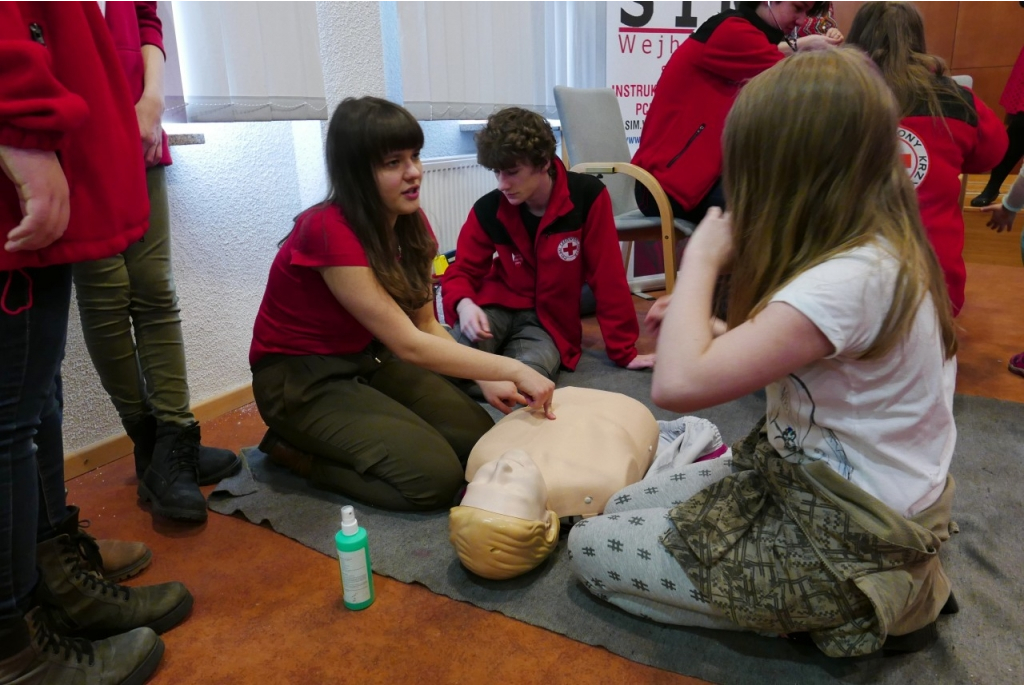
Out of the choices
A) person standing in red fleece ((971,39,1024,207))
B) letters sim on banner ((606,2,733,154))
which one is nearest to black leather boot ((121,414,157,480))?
letters sim on banner ((606,2,733,154))

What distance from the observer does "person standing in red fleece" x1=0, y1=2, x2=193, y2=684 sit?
2.49 feet

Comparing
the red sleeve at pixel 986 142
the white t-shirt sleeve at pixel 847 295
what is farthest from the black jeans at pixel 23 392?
the red sleeve at pixel 986 142

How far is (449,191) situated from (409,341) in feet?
5.41

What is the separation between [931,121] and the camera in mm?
1796

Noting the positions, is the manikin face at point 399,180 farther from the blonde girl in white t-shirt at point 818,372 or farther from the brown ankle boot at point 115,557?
the brown ankle boot at point 115,557

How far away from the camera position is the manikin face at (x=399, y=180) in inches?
52.3

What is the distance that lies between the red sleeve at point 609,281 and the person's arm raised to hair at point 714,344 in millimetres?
1217

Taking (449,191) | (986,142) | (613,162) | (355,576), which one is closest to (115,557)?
(355,576)

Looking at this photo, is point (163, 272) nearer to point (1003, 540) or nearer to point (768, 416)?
point (768, 416)

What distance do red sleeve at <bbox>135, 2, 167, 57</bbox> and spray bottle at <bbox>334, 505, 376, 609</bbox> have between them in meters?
1.03

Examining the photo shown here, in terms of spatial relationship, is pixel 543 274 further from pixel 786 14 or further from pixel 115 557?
pixel 115 557

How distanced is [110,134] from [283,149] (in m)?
1.14

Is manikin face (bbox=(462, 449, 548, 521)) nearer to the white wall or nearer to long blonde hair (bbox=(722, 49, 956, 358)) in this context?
long blonde hair (bbox=(722, 49, 956, 358))

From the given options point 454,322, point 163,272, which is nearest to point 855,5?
point 454,322
